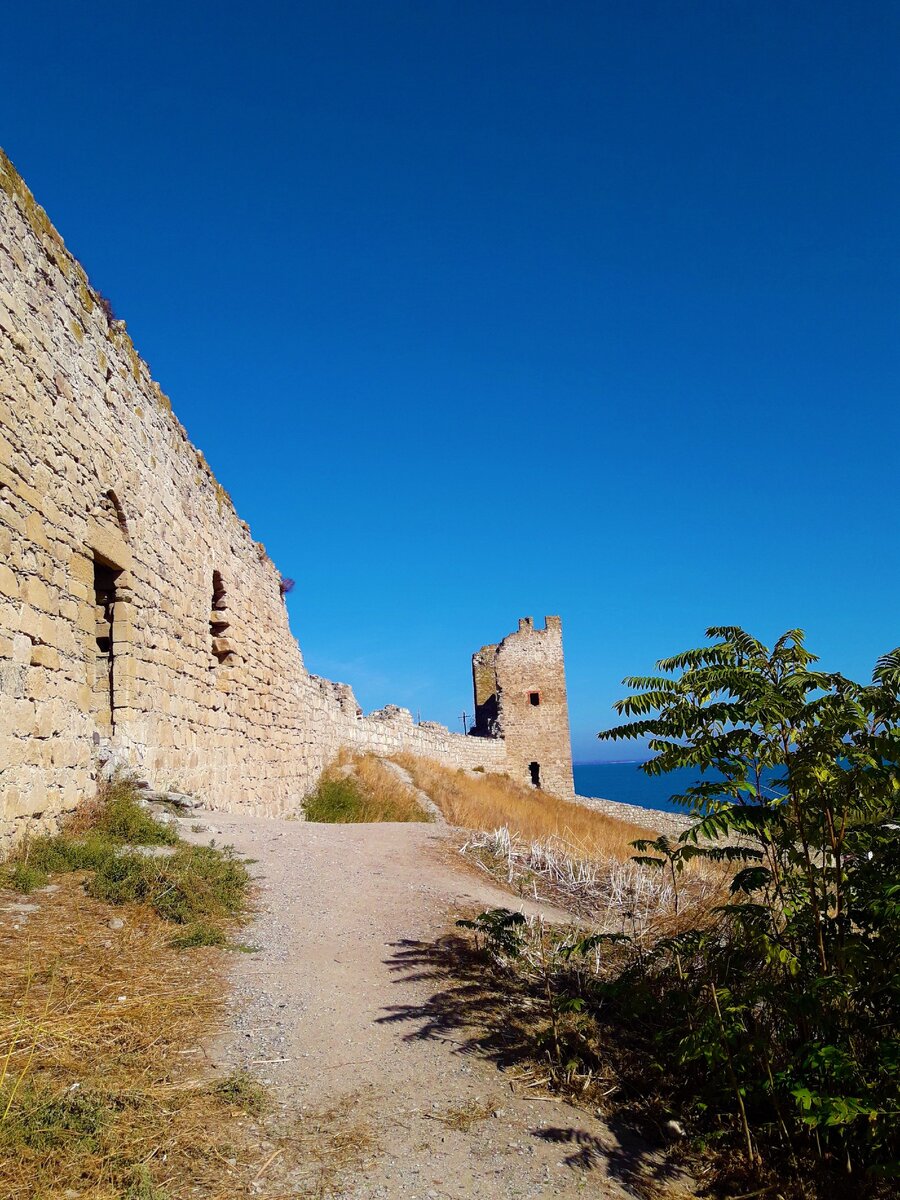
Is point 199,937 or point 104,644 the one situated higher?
point 104,644

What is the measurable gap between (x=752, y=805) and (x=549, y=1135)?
5.99 feet

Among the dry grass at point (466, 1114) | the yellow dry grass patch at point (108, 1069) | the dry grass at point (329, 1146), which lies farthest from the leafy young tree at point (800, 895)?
the yellow dry grass patch at point (108, 1069)

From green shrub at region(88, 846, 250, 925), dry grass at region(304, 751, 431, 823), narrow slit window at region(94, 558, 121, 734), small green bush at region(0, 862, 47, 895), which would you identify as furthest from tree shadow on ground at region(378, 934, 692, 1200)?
dry grass at region(304, 751, 431, 823)

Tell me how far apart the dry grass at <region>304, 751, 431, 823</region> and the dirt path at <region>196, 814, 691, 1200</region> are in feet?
24.2

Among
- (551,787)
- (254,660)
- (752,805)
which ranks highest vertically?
(254,660)

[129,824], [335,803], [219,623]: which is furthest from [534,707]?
[129,824]

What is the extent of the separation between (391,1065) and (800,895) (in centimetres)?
222

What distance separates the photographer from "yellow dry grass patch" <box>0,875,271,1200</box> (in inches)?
105

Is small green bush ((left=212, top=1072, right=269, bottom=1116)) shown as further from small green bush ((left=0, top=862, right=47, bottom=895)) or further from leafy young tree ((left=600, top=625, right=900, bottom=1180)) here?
small green bush ((left=0, top=862, right=47, bottom=895))

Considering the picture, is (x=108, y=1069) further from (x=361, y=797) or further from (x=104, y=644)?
(x=361, y=797)

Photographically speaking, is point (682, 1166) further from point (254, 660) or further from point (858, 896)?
point (254, 660)

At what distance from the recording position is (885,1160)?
313 cm

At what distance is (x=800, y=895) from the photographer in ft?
13.1

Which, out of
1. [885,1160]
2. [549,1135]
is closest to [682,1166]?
[549,1135]
